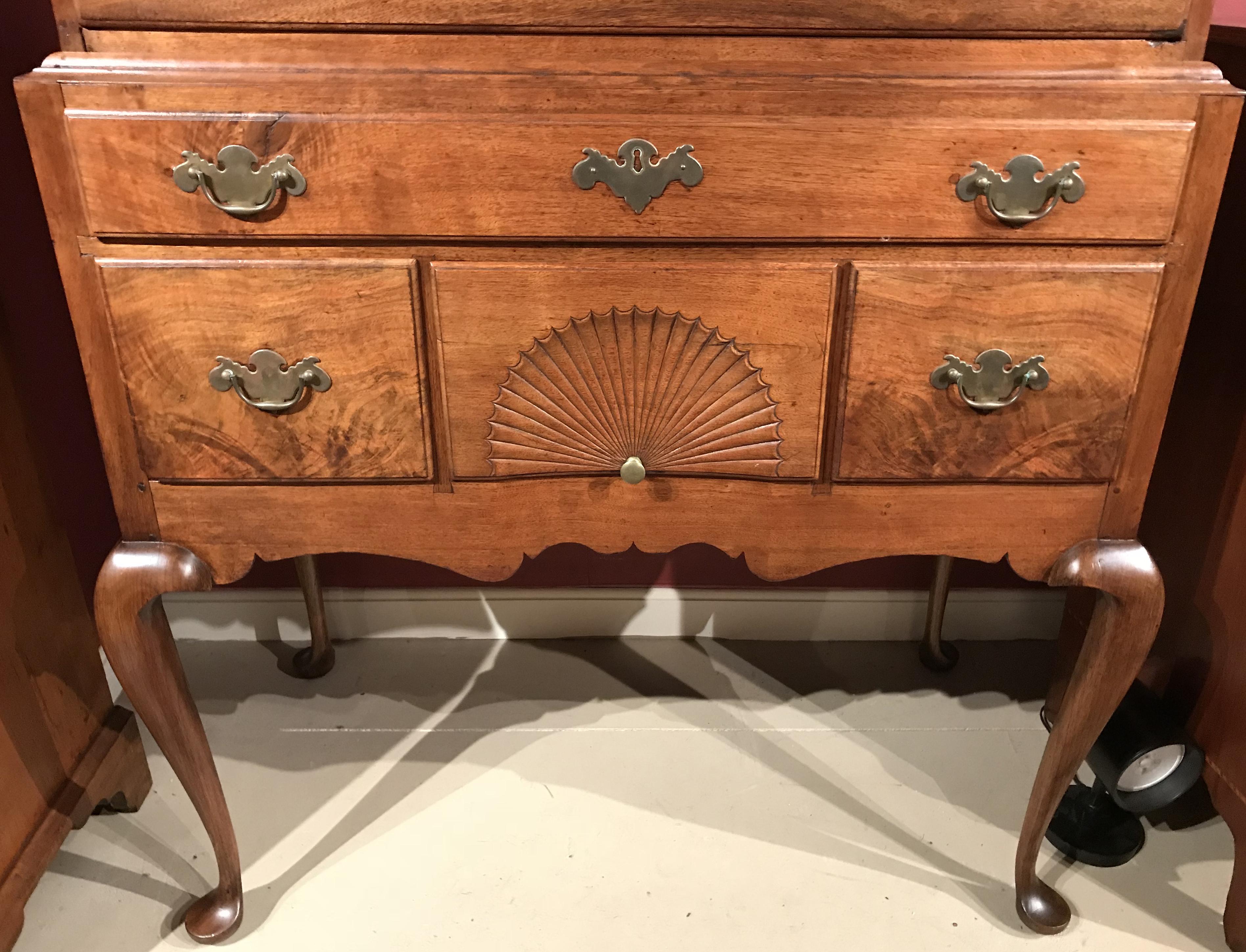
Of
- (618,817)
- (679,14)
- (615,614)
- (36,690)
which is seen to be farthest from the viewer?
(615,614)

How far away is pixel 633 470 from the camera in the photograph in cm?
93

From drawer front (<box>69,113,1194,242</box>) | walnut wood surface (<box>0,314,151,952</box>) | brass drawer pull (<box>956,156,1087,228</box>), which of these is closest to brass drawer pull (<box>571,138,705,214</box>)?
drawer front (<box>69,113,1194,242</box>)

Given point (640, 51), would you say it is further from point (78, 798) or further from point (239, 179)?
point (78, 798)

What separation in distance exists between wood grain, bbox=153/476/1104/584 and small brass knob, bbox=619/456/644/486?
2cm

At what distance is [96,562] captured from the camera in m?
1.47

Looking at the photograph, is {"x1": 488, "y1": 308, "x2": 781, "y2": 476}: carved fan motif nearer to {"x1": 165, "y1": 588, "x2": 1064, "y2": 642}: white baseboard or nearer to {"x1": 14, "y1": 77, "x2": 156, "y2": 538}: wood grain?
{"x1": 14, "y1": 77, "x2": 156, "y2": 538}: wood grain

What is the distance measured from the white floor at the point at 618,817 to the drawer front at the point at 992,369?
60 cm

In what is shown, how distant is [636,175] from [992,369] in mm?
360

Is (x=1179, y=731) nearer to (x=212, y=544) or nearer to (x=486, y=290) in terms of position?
(x=486, y=290)

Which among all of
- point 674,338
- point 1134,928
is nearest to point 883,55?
point 674,338

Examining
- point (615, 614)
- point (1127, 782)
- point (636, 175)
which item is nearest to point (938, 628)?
point (1127, 782)

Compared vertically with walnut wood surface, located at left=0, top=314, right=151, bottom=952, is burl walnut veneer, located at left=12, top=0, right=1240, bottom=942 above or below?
above

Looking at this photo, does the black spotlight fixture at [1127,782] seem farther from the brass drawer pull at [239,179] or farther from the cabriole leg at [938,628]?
the brass drawer pull at [239,179]

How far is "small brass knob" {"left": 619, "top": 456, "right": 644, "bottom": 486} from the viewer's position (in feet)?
3.05
